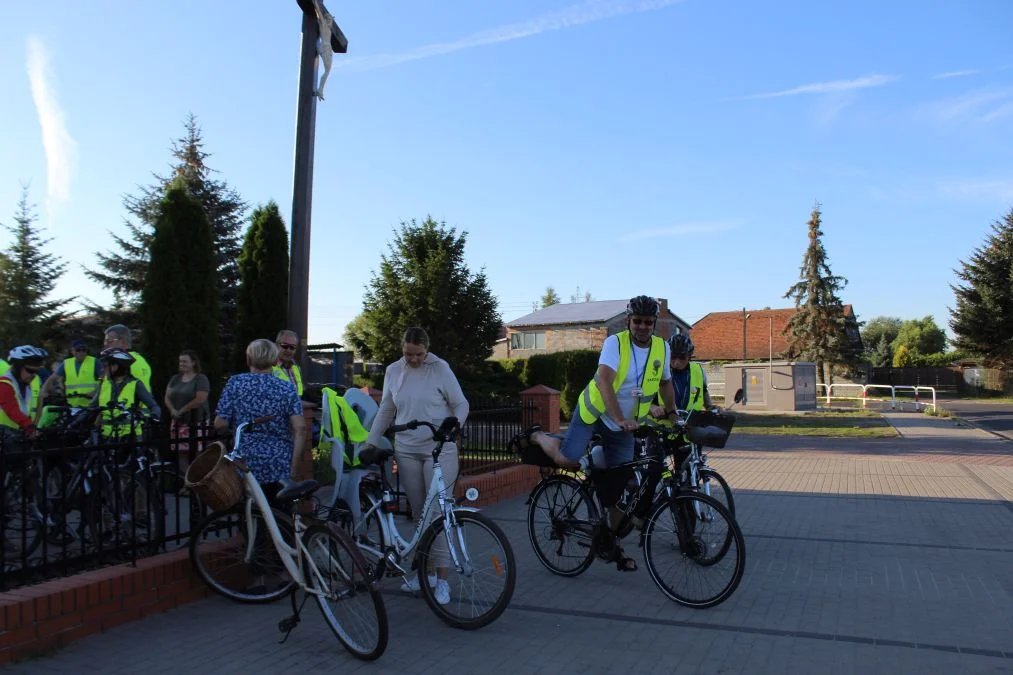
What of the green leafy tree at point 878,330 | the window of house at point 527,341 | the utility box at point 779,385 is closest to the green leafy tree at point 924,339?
the green leafy tree at point 878,330

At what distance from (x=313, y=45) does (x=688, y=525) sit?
20.4 feet

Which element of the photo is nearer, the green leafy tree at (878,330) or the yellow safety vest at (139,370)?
the yellow safety vest at (139,370)

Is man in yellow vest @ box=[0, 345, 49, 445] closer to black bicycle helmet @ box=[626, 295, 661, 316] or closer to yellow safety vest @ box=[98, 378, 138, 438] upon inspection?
yellow safety vest @ box=[98, 378, 138, 438]

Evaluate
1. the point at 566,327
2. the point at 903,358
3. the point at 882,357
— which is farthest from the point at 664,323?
the point at 882,357

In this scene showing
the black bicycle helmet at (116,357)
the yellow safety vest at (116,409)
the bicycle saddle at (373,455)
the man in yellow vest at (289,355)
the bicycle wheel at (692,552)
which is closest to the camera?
the bicycle wheel at (692,552)

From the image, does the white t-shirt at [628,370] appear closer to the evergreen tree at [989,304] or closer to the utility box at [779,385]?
the utility box at [779,385]

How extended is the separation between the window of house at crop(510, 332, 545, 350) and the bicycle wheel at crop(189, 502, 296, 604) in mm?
51893

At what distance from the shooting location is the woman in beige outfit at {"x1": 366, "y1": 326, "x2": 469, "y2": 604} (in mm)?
5410

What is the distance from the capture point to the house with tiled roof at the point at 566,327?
5388 centimetres

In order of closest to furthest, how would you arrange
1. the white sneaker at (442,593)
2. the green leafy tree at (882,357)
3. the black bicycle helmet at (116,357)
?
the white sneaker at (442,593) < the black bicycle helmet at (116,357) < the green leafy tree at (882,357)

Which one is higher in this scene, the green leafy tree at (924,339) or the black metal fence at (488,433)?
the green leafy tree at (924,339)

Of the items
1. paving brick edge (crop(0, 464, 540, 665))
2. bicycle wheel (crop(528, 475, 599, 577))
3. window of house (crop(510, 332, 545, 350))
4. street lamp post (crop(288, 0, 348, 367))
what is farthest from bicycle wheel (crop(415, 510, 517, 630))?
window of house (crop(510, 332, 545, 350))

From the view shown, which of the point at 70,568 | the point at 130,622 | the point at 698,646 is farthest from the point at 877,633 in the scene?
the point at 70,568

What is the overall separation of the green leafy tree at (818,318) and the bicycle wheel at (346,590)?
193ft
